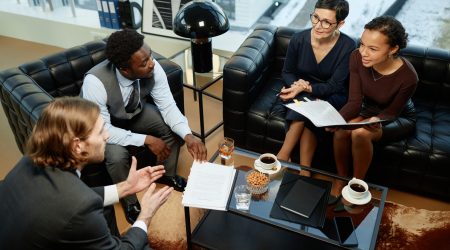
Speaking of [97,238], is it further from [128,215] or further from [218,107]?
[218,107]

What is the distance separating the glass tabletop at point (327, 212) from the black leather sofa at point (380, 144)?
43 centimetres

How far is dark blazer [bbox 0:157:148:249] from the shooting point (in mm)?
1227

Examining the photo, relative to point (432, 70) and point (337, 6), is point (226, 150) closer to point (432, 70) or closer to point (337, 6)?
point (337, 6)

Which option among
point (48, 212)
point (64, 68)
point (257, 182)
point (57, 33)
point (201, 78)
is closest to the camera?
point (48, 212)

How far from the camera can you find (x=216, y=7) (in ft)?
8.09

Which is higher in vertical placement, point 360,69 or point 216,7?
point 216,7

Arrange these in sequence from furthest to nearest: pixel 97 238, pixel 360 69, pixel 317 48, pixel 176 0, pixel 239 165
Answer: pixel 176 0, pixel 317 48, pixel 360 69, pixel 239 165, pixel 97 238

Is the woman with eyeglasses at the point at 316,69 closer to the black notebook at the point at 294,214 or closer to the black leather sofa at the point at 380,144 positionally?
the black leather sofa at the point at 380,144

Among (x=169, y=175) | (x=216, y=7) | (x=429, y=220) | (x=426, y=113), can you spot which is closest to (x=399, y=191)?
(x=429, y=220)

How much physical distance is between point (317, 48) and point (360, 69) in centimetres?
30

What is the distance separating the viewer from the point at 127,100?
7.32 feet

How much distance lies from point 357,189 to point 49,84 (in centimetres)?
177

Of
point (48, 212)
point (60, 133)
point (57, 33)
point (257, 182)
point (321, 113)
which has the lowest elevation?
point (57, 33)

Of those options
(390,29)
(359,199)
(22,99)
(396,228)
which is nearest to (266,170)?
(359,199)
